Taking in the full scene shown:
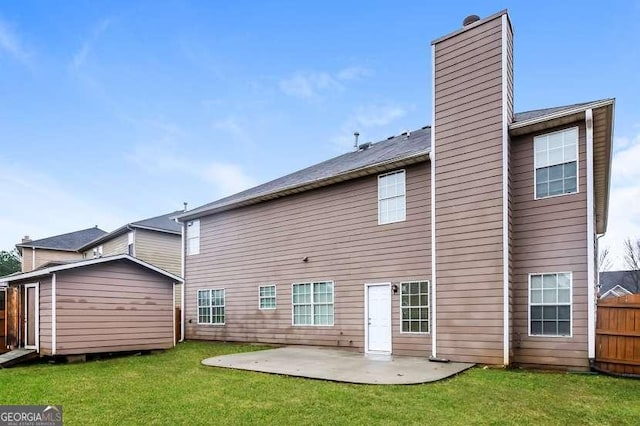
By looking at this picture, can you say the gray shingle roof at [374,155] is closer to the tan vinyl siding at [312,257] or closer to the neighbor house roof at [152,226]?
the tan vinyl siding at [312,257]

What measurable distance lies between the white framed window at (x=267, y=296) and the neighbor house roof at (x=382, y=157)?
9.22 ft

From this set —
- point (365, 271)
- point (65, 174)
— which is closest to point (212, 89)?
point (65, 174)

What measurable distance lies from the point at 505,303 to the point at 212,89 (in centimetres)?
1443

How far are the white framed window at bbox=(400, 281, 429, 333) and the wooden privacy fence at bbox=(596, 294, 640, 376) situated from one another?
11.2 feet

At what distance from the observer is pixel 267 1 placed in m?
14.4

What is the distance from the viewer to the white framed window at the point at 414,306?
10320 millimetres

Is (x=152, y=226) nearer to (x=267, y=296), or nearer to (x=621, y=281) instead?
(x=267, y=296)

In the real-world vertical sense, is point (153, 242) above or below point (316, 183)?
below

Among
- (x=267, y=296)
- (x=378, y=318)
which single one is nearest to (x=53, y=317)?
(x=267, y=296)

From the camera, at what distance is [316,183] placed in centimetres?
1255

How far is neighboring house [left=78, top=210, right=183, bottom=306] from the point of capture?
758 inches

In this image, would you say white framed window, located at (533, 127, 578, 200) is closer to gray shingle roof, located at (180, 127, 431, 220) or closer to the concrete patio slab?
gray shingle roof, located at (180, 127, 431, 220)

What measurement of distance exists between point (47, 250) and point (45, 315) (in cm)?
1868

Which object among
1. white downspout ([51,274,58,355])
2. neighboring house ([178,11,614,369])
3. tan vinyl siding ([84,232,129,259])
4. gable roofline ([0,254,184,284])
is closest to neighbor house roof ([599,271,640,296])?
neighboring house ([178,11,614,369])
